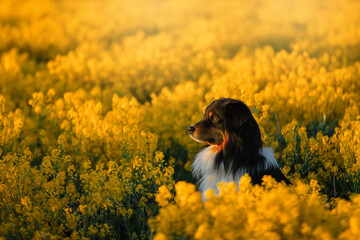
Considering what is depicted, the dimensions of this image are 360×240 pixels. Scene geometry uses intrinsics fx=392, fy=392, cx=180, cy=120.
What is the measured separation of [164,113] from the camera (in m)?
7.20

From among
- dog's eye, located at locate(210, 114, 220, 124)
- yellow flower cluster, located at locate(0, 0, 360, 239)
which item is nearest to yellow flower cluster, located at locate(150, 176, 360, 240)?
yellow flower cluster, located at locate(0, 0, 360, 239)

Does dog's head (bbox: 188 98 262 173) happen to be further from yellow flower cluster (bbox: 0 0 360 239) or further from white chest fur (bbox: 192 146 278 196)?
yellow flower cluster (bbox: 0 0 360 239)

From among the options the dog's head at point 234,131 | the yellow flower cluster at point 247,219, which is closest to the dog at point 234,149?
the dog's head at point 234,131

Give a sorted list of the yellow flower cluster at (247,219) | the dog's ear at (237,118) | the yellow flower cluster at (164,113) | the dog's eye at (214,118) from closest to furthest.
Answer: the yellow flower cluster at (247,219)
the yellow flower cluster at (164,113)
the dog's ear at (237,118)
the dog's eye at (214,118)

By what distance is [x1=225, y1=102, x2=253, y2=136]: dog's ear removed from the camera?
3639mm

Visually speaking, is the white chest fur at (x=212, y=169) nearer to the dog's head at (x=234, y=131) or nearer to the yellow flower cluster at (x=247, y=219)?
the dog's head at (x=234, y=131)

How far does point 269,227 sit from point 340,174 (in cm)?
297

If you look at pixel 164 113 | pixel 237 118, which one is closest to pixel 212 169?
pixel 237 118

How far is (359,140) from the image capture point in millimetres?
4383

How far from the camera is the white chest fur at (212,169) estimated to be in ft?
12.1

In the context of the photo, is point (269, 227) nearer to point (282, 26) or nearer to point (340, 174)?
point (340, 174)

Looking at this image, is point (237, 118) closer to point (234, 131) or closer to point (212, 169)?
point (234, 131)

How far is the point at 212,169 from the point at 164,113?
137 inches

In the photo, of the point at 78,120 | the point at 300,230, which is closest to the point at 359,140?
the point at 300,230
